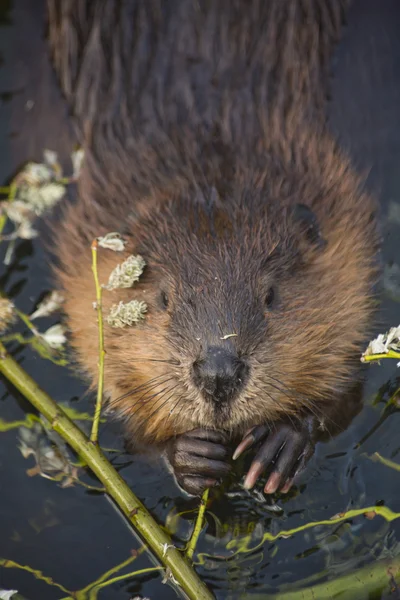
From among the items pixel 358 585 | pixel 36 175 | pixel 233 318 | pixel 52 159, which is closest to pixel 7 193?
pixel 52 159

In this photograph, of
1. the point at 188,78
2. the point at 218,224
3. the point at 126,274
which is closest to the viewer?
the point at 126,274

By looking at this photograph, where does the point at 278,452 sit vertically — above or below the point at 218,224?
below

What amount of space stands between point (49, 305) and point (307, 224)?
3.47ft

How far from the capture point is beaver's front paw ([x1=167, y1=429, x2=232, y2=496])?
11.2 ft

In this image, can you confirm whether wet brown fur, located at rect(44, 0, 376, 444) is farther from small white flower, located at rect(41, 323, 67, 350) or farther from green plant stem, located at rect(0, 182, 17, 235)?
green plant stem, located at rect(0, 182, 17, 235)

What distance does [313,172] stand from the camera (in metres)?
4.04

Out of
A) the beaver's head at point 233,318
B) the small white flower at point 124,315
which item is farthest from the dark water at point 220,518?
the small white flower at point 124,315

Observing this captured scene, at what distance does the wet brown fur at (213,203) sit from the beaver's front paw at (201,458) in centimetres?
8

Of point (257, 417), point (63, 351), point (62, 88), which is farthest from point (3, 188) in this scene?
point (257, 417)

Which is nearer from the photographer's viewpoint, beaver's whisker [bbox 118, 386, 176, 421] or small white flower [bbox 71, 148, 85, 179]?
beaver's whisker [bbox 118, 386, 176, 421]

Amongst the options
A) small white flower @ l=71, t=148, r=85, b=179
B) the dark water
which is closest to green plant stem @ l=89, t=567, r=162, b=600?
the dark water

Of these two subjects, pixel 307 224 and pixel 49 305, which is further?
pixel 49 305

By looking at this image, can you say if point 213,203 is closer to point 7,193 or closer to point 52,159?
point 52,159

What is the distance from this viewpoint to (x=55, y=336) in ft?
12.7
